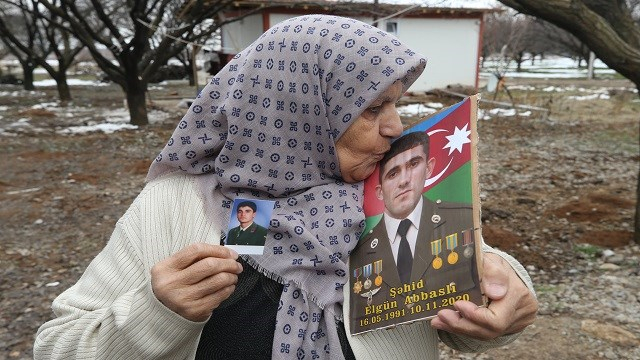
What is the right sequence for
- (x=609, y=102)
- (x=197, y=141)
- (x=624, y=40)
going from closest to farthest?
1. (x=197, y=141)
2. (x=624, y=40)
3. (x=609, y=102)

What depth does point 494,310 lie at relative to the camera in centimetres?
104

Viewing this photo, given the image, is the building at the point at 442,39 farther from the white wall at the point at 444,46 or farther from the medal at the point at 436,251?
the medal at the point at 436,251

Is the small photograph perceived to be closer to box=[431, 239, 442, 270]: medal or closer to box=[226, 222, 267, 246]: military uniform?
box=[226, 222, 267, 246]: military uniform

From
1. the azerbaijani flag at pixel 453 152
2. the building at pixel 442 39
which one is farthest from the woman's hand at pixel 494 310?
the building at pixel 442 39

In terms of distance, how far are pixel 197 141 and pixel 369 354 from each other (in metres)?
0.67

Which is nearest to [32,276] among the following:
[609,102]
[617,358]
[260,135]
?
[260,135]

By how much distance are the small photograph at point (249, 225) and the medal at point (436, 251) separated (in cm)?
40

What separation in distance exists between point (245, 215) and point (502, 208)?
17.0 ft

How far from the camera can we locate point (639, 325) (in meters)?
3.55

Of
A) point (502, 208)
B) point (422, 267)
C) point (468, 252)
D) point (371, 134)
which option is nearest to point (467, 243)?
point (468, 252)

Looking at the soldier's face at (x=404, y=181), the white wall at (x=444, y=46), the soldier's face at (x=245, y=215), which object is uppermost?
the soldier's face at (x=404, y=181)

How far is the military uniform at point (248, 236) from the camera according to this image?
1.25 metres

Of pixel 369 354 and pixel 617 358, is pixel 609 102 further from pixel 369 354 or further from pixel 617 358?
pixel 369 354

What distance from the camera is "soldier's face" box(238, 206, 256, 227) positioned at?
128cm
